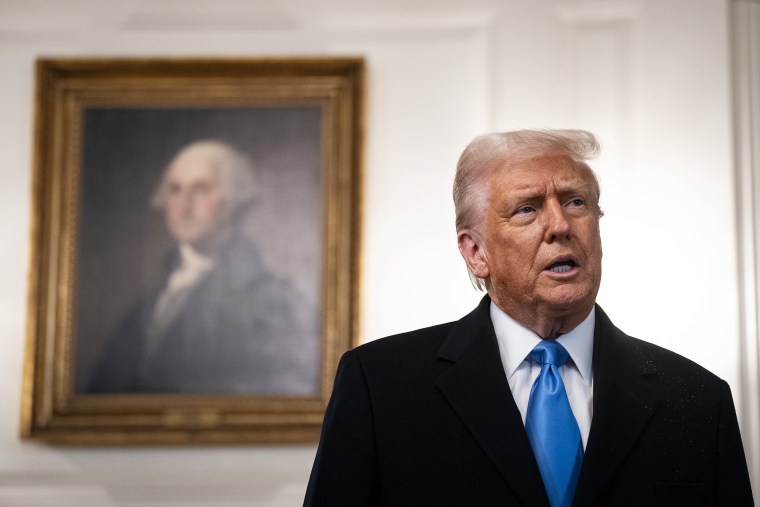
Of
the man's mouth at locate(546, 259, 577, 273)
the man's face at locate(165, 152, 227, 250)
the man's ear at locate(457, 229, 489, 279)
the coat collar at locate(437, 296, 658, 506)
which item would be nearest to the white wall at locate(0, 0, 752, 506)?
the man's face at locate(165, 152, 227, 250)

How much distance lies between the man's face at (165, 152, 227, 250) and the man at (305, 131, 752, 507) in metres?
1.90

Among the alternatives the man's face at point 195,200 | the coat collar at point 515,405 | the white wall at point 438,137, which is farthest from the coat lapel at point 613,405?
the man's face at point 195,200

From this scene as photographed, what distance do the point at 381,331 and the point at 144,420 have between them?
1.02 metres

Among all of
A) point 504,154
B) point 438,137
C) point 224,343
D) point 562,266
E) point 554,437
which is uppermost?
point 438,137

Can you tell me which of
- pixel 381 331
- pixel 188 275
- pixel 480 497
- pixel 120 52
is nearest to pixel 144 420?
pixel 188 275

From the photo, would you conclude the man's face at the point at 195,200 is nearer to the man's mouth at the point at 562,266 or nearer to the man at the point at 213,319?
the man at the point at 213,319

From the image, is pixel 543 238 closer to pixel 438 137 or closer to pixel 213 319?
pixel 438 137

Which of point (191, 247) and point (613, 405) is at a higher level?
point (191, 247)

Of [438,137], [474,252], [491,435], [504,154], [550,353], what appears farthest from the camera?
[438,137]

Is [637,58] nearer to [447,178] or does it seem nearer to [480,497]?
[447,178]

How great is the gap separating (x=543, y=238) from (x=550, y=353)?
0.83 feet

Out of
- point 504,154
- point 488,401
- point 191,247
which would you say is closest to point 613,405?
point 488,401

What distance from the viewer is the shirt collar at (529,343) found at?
2.10 meters

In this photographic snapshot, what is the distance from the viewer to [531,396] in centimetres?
203
